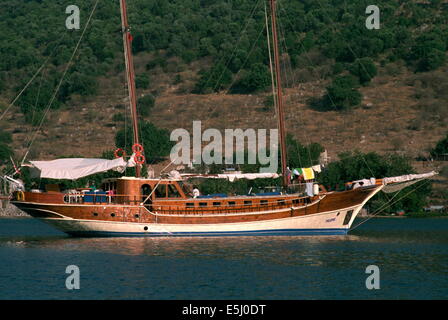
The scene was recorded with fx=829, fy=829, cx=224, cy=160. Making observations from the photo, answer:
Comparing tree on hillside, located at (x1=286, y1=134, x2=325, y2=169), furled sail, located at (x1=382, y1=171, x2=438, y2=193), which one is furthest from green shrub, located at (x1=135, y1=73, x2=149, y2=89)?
furled sail, located at (x1=382, y1=171, x2=438, y2=193)

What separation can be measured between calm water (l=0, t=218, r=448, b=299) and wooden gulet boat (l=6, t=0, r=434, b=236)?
137cm

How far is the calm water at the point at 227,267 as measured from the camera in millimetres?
37688

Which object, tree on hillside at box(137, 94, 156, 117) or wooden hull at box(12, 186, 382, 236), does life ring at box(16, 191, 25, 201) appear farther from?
tree on hillside at box(137, 94, 156, 117)

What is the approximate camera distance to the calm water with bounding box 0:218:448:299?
37688mm

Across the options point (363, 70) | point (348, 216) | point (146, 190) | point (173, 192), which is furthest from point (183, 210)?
point (363, 70)

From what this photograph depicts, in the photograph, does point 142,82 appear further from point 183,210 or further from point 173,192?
point 183,210

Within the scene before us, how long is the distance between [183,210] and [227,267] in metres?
17.0

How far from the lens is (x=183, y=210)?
61.4 m

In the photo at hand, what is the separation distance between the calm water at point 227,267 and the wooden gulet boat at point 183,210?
53.8 inches

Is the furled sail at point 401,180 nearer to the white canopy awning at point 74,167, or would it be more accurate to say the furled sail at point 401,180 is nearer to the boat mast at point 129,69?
the boat mast at point 129,69

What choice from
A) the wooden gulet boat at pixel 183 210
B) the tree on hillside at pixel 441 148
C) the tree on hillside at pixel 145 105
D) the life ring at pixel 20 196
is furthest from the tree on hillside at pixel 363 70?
the life ring at pixel 20 196

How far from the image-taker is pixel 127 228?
61469 millimetres
